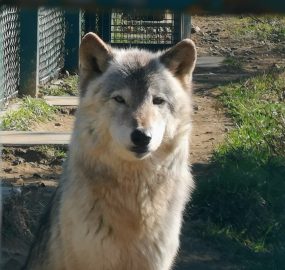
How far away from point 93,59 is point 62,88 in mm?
6559

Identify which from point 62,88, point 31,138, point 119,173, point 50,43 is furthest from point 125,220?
point 50,43

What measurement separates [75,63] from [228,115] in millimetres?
3010

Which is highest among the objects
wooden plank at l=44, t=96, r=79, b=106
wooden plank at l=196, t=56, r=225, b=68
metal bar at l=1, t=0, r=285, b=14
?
metal bar at l=1, t=0, r=285, b=14

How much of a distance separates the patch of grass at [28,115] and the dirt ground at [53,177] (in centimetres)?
11

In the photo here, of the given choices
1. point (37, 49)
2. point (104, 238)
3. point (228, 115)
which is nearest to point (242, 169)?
point (104, 238)

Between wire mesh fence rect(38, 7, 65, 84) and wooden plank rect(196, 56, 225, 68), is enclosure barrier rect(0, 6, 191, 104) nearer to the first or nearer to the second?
wire mesh fence rect(38, 7, 65, 84)

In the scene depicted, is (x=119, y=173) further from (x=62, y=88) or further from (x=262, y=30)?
(x=262, y=30)

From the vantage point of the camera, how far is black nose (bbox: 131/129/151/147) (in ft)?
12.9

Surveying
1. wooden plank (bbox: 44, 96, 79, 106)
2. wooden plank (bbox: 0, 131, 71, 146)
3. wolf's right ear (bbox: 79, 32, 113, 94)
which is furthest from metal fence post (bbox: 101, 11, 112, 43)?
wolf's right ear (bbox: 79, 32, 113, 94)

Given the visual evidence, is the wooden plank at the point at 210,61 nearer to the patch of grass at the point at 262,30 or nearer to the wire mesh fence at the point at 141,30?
the wire mesh fence at the point at 141,30

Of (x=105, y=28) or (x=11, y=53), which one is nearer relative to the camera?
(x=11, y=53)

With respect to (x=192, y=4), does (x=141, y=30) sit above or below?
below

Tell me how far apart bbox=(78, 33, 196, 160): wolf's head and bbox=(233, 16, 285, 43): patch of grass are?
12582mm

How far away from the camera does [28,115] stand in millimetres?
8867
